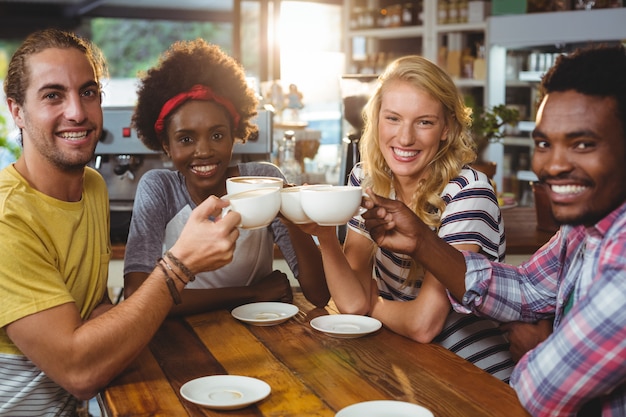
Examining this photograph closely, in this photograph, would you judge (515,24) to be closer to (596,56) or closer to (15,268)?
(596,56)

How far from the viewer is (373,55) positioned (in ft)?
23.2

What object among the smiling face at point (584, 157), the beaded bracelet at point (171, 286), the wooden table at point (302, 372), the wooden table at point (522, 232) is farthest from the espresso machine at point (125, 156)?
the smiling face at point (584, 157)

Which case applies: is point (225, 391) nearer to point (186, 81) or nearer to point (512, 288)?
point (512, 288)

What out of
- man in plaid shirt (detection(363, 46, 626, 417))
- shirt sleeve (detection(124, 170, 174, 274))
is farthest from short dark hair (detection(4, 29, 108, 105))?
man in plaid shirt (detection(363, 46, 626, 417))

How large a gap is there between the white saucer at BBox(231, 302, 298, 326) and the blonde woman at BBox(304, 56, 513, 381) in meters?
0.14

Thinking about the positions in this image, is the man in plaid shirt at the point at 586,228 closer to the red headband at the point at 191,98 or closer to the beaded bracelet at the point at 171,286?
the beaded bracelet at the point at 171,286

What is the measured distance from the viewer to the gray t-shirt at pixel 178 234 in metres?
2.19

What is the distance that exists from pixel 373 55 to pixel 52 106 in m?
5.58

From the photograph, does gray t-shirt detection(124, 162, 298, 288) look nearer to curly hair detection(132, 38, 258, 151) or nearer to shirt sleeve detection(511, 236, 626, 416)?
curly hair detection(132, 38, 258, 151)

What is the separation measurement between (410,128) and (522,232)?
139cm

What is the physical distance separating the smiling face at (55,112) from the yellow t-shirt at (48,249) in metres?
0.09

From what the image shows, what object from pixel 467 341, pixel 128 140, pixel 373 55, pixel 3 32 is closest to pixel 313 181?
pixel 128 140

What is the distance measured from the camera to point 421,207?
2084 mm

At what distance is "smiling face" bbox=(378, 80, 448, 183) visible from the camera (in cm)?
208
